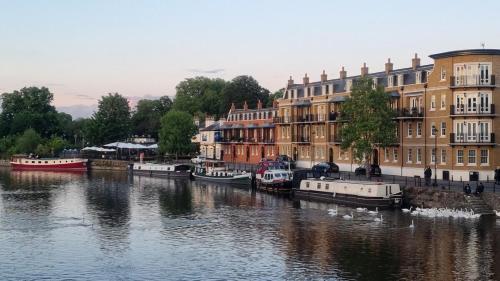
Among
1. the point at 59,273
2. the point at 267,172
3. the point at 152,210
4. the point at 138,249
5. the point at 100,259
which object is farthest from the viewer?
the point at 267,172

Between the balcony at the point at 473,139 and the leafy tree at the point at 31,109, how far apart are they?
133824 millimetres

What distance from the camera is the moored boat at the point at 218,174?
97000 millimetres

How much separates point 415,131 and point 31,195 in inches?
1974

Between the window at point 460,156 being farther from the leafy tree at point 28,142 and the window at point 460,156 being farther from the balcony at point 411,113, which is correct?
the leafy tree at point 28,142

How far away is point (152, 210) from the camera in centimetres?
6950

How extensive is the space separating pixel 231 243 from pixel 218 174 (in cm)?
5302

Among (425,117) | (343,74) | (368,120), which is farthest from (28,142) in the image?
(425,117)

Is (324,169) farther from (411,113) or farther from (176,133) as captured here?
(176,133)

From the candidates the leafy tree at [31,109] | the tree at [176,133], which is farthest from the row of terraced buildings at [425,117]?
the leafy tree at [31,109]

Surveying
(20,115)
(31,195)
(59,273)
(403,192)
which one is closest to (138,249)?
(59,273)

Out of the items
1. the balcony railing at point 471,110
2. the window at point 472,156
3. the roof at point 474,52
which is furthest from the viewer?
the window at point 472,156

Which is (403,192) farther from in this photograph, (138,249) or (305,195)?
(138,249)

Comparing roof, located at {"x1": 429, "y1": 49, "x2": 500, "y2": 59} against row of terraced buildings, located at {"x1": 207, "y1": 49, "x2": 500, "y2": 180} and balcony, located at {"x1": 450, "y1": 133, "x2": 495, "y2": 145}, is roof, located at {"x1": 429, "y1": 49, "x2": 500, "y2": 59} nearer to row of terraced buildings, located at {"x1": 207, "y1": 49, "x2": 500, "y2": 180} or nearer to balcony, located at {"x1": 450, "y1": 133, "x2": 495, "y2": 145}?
row of terraced buildings, located at {"x1": 207, "y1": 49, "x2": 500, "y2": 180}

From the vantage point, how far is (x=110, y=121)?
17012 centimetres
